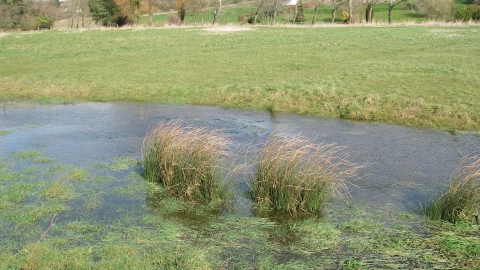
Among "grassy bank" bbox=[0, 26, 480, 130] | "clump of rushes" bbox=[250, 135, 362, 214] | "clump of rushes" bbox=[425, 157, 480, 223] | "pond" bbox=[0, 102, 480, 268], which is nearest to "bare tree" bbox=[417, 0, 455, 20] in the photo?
"grassy bank" bbox=[0, 26, 480, 130]

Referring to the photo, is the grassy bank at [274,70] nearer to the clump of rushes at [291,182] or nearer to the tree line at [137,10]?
the clump of rushes at [291,182]

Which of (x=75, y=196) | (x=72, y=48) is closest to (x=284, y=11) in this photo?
(x=72, y=48)

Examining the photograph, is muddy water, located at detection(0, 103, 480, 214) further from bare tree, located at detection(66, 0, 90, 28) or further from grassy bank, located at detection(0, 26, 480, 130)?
bare tree, located at detection(66, 0, 90, 28)

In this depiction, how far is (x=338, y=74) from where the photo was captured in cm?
2191

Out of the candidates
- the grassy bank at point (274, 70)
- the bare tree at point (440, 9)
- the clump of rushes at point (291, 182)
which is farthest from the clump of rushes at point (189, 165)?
the bare tree at point (440, 9)

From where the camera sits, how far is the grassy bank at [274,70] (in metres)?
17.6

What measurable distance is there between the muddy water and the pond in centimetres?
2

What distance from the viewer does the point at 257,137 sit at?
46.4 ft

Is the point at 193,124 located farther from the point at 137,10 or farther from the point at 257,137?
the point at 137,10

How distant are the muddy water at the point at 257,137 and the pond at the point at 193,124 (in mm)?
24

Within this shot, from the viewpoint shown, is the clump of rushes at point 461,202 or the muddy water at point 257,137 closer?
the clump of rushes at point 461,202

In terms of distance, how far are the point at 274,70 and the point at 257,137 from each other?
10.5 meters

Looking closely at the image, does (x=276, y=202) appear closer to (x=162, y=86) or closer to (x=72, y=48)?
(x=162, y=86)

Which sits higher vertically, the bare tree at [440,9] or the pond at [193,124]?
the bare tree at [440,9]
